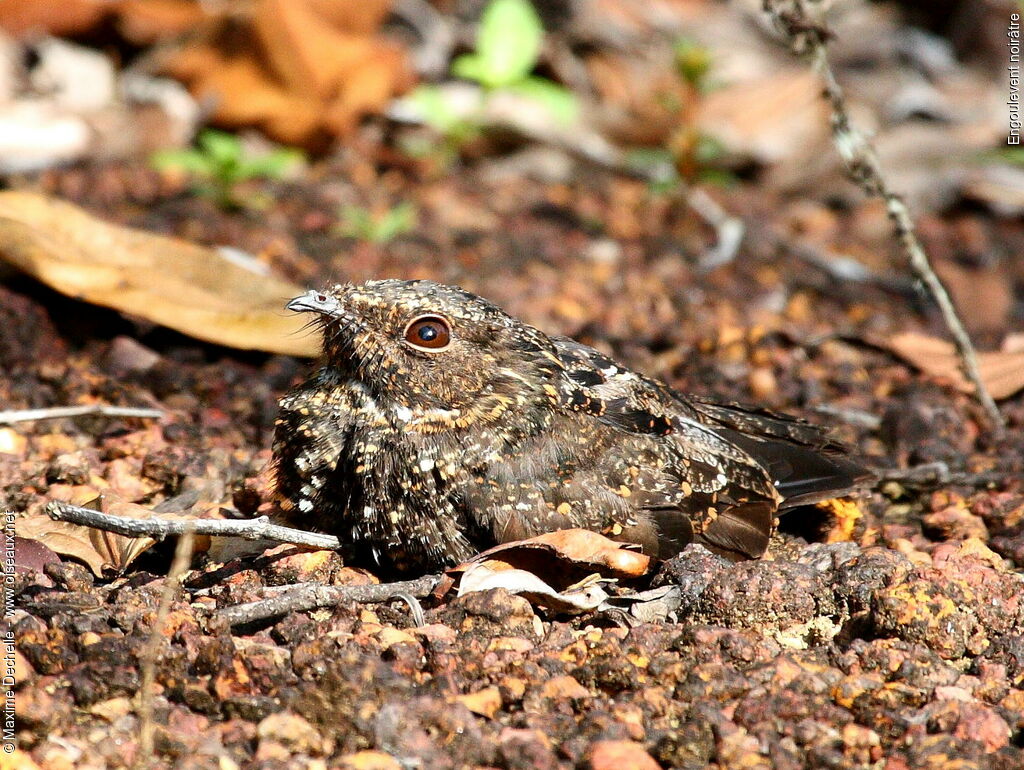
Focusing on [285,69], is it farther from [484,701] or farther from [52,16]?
[484,701]

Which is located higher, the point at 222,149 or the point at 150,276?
the point at 222,149

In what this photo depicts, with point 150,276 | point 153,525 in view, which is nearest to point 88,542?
point 153,525

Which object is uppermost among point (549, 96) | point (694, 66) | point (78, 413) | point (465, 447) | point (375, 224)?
point (694, 66)

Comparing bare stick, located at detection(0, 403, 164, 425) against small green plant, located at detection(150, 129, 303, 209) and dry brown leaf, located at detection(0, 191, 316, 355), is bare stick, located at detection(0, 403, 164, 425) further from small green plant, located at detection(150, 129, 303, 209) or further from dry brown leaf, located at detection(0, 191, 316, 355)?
small green plant, located at detection(150, 129, 303, 209)

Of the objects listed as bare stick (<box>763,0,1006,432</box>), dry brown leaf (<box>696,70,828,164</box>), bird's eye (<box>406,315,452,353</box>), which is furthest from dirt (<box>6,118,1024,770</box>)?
dry brown leaf (<box>696,70,828,164</box>)

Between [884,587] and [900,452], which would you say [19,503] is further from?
[900,452]

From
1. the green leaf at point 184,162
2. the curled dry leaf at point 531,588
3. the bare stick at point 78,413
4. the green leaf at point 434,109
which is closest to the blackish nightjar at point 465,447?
the curled dry leaf at point 531,588
